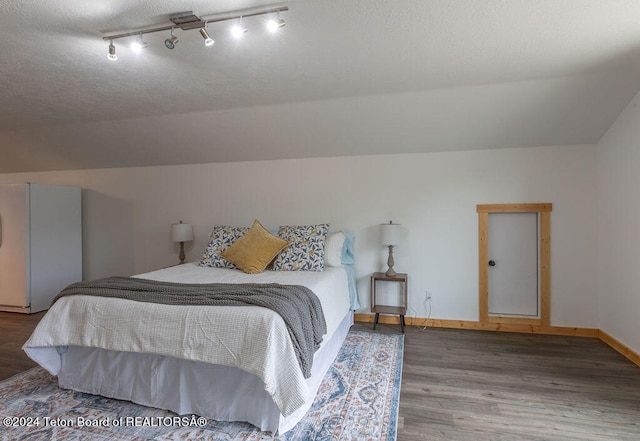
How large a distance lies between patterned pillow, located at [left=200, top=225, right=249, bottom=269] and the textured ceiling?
106 centimetres

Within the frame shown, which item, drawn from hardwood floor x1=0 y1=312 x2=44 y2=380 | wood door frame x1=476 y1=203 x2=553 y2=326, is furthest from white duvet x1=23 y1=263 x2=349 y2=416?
wood door frame x1=476 y1=203 x2=553 y2=326

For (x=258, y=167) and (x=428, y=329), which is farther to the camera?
(x=258, y=167)

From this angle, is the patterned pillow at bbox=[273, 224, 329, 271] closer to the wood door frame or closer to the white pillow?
the white pillow

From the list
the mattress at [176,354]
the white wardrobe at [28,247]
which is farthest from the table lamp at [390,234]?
the white wardrobe at [28,247]

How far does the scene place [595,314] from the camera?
3426 mm

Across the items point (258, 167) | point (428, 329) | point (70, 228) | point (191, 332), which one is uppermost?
point (258, 167)

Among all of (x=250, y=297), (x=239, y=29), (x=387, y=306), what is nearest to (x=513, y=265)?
(x=387, y=306)

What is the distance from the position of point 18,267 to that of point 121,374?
3322mm

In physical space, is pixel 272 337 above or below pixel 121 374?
above

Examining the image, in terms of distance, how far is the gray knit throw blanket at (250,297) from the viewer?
196 centimetres

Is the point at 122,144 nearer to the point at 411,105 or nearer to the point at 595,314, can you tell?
the point at 411,105

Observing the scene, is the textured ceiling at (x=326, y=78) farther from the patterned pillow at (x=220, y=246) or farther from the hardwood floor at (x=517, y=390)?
the hardwood floor at (x=517, y=390)

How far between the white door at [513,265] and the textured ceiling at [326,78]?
87 cm

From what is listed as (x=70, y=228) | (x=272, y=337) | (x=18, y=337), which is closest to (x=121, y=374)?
(x=272, y=337)
